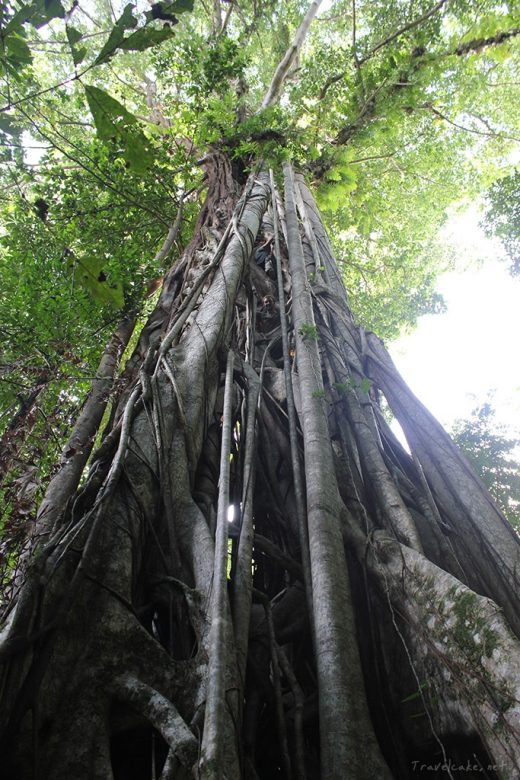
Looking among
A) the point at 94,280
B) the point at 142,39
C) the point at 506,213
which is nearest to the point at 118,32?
the point at 142,39

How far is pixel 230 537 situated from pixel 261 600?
26 centimetres

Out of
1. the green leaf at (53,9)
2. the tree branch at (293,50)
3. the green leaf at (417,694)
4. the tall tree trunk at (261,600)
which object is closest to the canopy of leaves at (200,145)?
the green leaf at (53,9)

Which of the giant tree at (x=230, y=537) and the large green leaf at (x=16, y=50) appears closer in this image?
the large green leaf at (x=16, y=50)

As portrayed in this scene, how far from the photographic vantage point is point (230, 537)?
1.87 m

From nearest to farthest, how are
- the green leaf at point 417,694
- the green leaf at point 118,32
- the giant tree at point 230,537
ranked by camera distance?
the green leaf at point 118,32 < the giant tree at point 230,537 < the green leaf at point 417,694

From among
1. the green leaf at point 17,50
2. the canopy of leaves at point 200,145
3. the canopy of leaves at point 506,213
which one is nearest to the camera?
the green leaf at point 17,50

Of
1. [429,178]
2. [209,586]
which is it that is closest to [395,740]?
[209,586]

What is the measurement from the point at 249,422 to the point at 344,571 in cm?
87

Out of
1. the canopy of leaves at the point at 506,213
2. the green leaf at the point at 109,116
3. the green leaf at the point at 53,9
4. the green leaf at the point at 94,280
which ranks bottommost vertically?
the green leaf at the point at 53,9

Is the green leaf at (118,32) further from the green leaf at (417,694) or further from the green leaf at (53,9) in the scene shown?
the green leaf at (417,694)

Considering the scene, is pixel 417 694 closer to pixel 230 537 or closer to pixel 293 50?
pixel 230 537

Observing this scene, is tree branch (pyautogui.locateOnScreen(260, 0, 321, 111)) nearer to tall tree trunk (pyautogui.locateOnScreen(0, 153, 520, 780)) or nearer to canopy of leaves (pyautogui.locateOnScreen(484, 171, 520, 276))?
canopy of leaves (pyautogui.locateOnScreen(484, 171, 520, 276))

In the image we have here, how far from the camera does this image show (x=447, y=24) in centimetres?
733

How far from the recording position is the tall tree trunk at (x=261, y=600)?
1.17 metres
